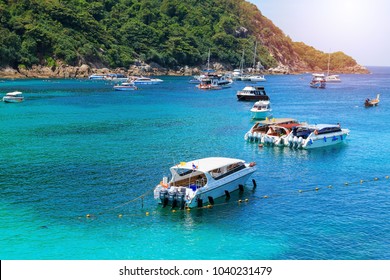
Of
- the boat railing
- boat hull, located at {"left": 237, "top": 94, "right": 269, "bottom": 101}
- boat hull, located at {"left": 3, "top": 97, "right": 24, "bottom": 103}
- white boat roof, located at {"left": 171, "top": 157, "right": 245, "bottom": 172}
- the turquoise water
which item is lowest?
the turquoise water

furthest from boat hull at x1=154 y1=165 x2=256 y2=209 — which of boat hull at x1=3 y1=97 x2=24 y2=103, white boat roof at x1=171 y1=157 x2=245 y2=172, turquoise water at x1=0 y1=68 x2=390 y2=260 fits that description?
boat hull at x1=3 y1=97 x2=24 y2=103

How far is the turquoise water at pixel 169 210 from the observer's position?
33891 mm

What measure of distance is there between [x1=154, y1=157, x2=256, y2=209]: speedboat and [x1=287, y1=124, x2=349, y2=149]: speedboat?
66.6ft

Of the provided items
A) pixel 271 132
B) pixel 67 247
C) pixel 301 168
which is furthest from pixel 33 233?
pixel 271 132

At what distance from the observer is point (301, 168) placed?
5603cm

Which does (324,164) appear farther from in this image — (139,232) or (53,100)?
(53,100)

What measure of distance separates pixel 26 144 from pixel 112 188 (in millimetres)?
25640

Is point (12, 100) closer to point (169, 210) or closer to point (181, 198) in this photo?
point (169, 210)

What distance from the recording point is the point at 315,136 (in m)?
67.3

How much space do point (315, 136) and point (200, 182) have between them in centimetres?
2982

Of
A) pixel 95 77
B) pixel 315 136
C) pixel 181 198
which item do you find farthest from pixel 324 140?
pixel 95 77

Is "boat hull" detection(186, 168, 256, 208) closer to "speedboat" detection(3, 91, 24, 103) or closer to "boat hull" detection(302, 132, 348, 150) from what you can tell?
"boat hull" detection(302, 132, 348, 150)

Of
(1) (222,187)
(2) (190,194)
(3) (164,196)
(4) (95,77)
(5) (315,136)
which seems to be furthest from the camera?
(4) (95,77)

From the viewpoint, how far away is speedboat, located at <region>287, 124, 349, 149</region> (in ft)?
218
